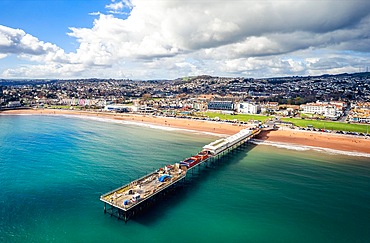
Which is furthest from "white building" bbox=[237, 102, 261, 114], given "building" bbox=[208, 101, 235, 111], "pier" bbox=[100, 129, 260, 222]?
"pier" bbox=[100, 129, 260, 222]

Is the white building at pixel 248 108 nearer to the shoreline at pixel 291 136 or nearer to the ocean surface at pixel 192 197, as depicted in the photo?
the shoreline at pixel 291 136

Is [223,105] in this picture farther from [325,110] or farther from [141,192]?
[141,192]

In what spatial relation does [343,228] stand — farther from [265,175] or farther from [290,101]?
[290,101]

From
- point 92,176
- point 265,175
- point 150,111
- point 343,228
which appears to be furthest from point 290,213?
point 150,111

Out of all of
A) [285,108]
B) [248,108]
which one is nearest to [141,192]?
[248,108]

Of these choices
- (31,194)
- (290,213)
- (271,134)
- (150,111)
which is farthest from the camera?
(150,111)

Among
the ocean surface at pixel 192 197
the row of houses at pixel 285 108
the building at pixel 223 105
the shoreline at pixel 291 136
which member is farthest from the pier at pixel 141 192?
the building at pixel 223 105

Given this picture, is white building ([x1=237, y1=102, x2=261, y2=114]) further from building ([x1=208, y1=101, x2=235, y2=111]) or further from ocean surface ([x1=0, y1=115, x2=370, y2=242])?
ocean surface ([x1=0, y1=115, x2=370, y2=242])
